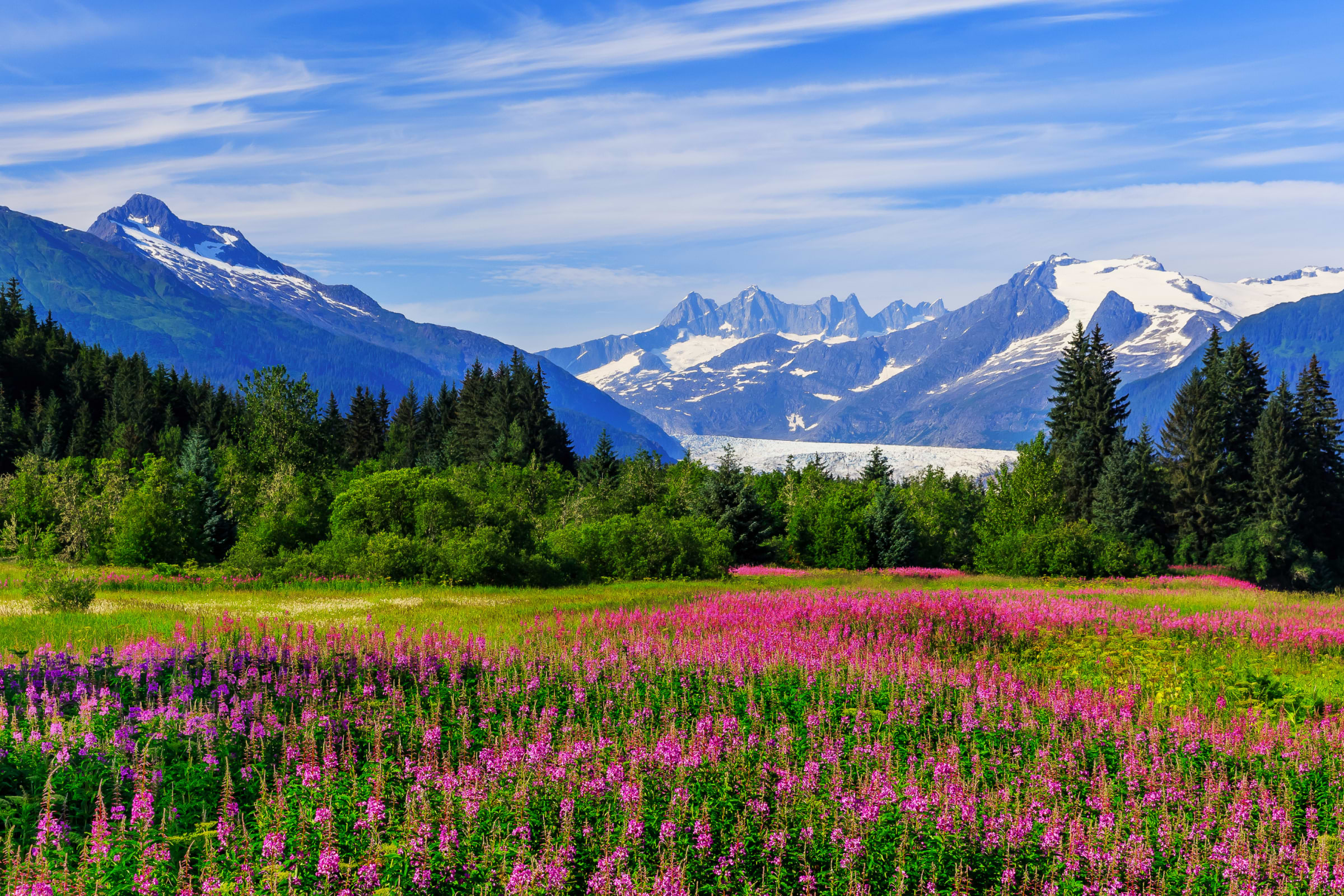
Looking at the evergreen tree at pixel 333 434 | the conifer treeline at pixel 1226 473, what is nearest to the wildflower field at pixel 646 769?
the conifer treeline at pixel 1226 473

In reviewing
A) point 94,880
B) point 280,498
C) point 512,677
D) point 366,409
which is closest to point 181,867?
point 94,880

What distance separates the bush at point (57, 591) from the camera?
72.1 feet

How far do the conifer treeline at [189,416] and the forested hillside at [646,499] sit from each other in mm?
475

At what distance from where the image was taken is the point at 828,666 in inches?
526

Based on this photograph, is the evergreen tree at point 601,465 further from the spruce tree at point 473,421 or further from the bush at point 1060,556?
the bush at point 1060,556

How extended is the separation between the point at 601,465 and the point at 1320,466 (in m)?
51.1

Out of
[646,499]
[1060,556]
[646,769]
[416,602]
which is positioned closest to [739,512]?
[646,499]

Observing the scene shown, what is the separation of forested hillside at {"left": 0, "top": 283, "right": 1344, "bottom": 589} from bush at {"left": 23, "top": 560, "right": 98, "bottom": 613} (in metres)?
9.77

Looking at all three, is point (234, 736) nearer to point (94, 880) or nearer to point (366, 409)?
point (94, 880)

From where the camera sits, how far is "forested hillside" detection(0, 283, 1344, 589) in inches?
1422

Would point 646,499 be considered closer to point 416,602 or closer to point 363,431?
point 416,602

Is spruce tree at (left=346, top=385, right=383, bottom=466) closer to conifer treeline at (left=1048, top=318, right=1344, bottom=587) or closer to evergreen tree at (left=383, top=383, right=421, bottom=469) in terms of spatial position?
evergreen tree at (left=383, top=383, right=421, bottom=469)

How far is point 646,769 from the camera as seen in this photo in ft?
26.8

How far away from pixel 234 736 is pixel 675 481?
53856 millimetres
